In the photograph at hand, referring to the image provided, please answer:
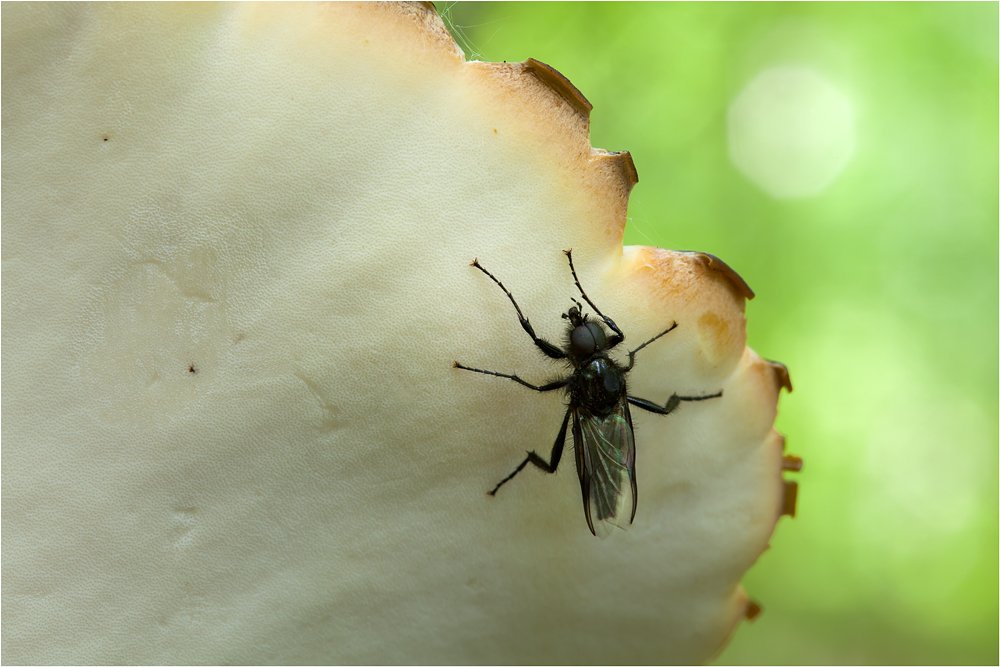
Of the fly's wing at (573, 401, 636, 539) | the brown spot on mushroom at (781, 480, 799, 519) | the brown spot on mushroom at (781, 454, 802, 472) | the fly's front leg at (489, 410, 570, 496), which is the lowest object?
the fly's wing at (573, 401, 636, 539)

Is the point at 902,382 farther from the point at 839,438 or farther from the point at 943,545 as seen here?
the point at 943,545

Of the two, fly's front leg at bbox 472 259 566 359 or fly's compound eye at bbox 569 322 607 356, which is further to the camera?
fly's compound eye at bbox 569 322 607 356

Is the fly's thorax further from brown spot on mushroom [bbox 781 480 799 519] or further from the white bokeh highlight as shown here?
the white bokeh highlight

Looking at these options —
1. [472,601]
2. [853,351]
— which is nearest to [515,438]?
[472,601]

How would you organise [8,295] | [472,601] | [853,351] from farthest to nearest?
[853,351], [472,601], [8,295]

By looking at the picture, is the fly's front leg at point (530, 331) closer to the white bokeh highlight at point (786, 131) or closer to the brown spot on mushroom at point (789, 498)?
the brown spot on mushroom at point (789, 498)

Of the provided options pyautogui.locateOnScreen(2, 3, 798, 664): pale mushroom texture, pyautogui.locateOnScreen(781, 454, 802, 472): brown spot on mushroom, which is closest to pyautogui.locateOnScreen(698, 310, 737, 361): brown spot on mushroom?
pyautogui.locateOnScreen(2, 3, 798, 664): pale mushroom texture
